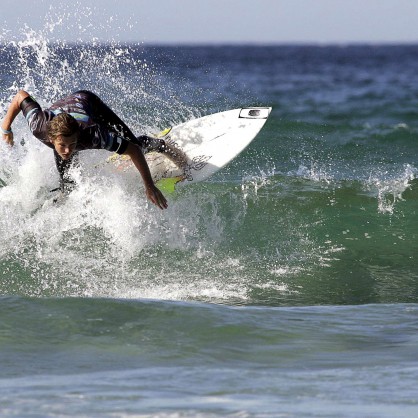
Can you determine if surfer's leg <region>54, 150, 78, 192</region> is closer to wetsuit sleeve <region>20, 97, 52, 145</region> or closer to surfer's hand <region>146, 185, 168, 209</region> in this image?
wetsuit sleeve <region>20, 97, 52, 145</region>

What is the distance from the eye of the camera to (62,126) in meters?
6.77

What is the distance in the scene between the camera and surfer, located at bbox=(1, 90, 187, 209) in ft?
22.5

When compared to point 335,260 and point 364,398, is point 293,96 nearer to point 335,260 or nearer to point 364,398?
point 335,260

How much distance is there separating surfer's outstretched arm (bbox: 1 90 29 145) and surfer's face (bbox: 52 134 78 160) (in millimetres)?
822

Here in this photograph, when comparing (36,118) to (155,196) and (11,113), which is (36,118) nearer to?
(11,113)

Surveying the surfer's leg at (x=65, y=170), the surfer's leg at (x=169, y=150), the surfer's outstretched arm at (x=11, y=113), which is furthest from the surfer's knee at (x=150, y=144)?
the surfer's outstretched arm at (x=11, y=113)

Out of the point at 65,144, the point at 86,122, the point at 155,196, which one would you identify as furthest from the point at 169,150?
the point at 65,144

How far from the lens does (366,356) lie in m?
5.14

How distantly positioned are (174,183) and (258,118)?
46.7 inches

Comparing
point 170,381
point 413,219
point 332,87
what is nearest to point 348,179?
point 413,219

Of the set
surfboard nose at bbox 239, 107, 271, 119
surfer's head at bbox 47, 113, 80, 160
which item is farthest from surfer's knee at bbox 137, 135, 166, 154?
surfer's head at bbox 47, 113, 80, 160

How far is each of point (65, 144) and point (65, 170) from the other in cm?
126

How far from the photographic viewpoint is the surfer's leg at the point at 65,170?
26.0 ft

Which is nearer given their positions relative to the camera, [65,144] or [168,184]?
[65,144]
